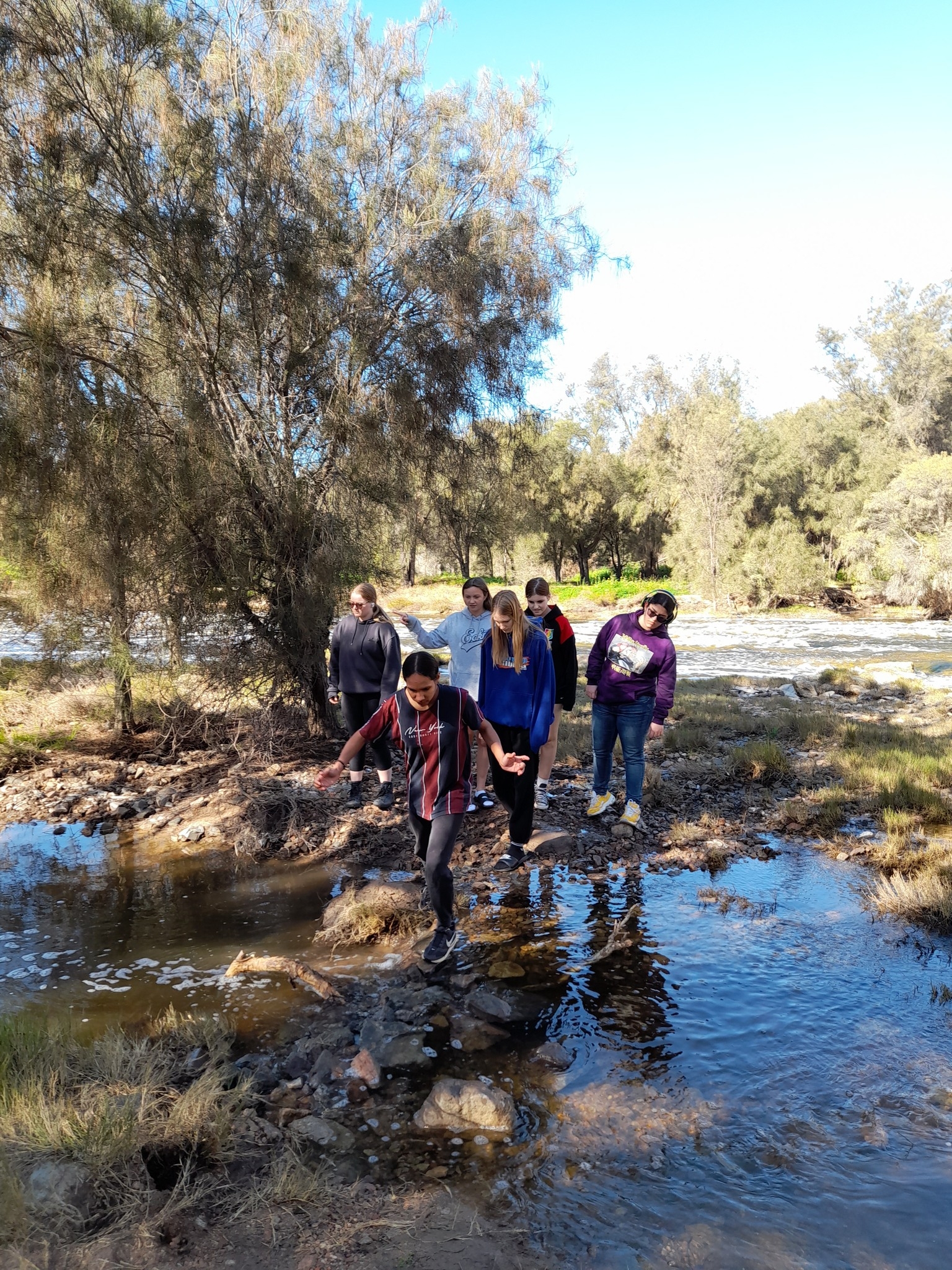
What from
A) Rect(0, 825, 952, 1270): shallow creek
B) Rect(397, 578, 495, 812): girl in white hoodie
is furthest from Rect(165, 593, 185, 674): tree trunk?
Rect(397, 578, 495, 812): girl in white hoodie

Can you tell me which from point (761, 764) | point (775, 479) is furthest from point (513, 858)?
point (775, 479)

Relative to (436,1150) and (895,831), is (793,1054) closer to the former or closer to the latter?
(436,1150)

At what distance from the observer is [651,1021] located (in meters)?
4.70

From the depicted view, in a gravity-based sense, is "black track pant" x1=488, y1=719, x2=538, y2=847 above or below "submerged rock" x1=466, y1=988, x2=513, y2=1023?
above

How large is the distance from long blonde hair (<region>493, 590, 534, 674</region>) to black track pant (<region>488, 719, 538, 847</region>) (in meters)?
0.52

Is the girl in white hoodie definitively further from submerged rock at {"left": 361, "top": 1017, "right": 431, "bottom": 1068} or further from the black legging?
submerged rock at {"left": 361, "top": 1017, "right": 431, "bottom": 1068}

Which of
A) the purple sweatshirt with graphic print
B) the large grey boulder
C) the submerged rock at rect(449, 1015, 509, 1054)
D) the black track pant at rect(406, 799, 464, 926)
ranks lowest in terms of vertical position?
the submerged rock at rect(449, 1015, 509, 1054)

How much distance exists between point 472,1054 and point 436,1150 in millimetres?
772

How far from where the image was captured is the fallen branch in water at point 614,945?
17.6ft

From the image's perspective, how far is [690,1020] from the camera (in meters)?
4.70

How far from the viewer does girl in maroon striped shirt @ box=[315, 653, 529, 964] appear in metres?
5.16

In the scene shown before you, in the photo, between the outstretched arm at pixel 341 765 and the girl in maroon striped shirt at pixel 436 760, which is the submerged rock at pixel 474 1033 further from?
the outstretched arm at pixel 341 765

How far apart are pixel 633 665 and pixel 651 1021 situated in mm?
3176

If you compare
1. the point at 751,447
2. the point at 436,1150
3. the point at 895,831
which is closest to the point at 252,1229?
the point at 436,1150
